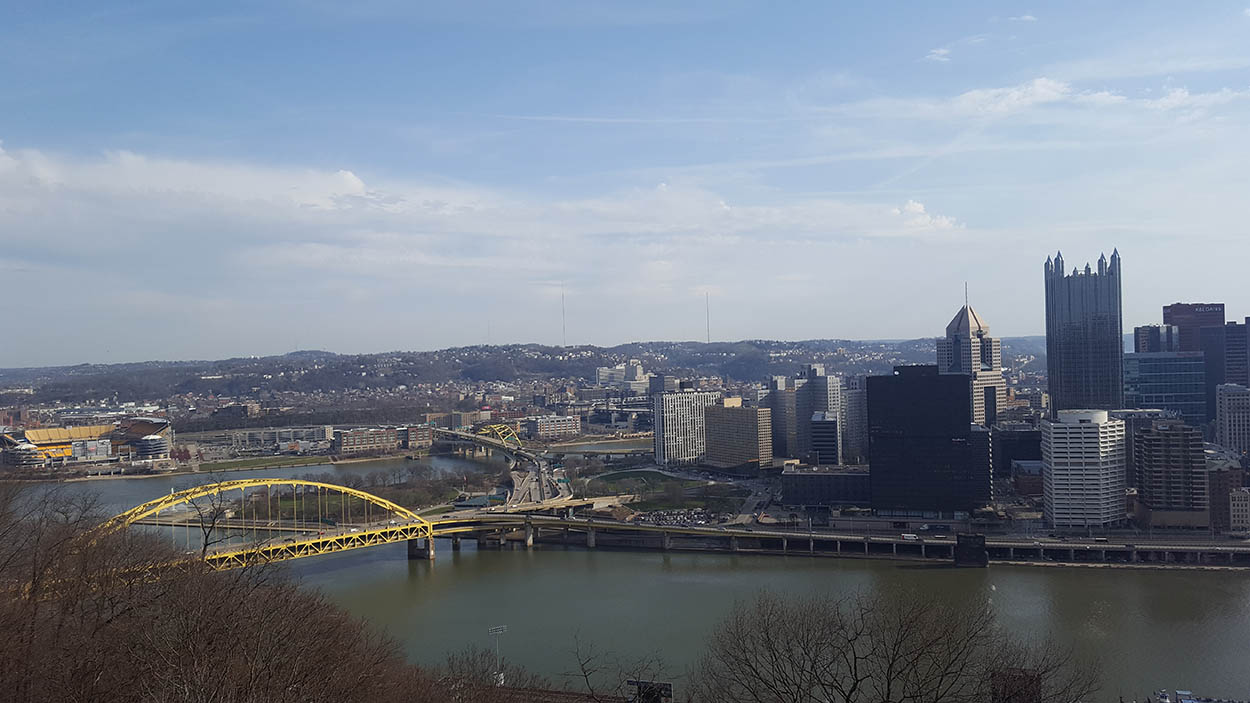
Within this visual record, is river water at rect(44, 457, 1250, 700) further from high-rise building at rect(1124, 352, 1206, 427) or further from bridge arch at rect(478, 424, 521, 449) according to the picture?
bridge arch at rect(478, 424, 521, 449)

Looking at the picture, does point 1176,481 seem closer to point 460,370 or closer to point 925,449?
point 925,449

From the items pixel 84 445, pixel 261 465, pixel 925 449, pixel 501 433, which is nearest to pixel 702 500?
pixel 925 449

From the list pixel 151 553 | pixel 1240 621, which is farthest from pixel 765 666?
pixel 1240 621

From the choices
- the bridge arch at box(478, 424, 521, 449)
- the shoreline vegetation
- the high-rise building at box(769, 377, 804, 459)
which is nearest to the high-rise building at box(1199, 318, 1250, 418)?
the high-rise building at box(769, 377, 804, 459)

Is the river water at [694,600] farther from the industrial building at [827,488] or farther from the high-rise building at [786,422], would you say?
the high-rise building at [786,422]

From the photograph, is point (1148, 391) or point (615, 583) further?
point (1148, 391)

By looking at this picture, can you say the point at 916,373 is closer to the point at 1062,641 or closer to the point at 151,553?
the point at 1062,641
